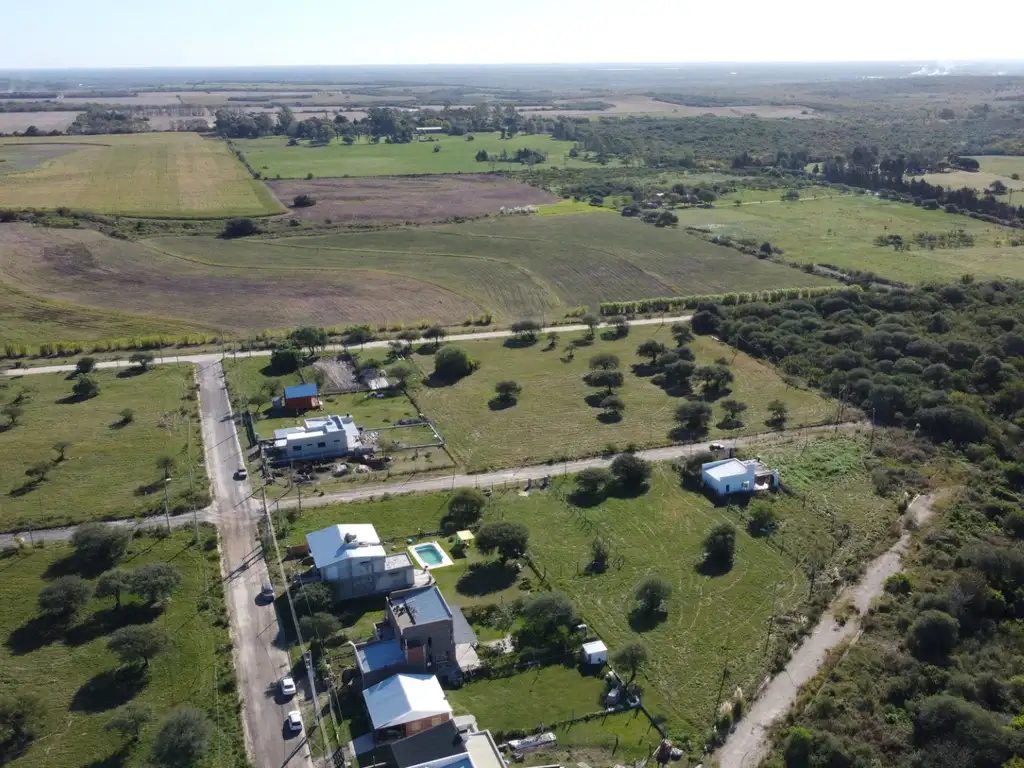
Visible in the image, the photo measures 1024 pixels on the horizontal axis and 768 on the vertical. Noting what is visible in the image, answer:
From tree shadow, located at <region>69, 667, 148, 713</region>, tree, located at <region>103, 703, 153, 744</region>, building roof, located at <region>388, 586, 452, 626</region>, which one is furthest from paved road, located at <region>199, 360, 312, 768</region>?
building roof, located at <region>388, 586, 452, 626</region>

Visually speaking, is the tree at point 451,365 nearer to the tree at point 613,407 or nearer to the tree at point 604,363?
the tree at point 604,363

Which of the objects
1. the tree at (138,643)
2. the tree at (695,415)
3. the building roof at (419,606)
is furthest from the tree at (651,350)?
the tree at (138,643)

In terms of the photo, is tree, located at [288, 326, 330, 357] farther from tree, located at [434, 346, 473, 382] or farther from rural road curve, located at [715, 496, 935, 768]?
rural road curve, located at [715, 496, 935, 768]

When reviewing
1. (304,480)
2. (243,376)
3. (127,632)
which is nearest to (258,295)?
(243,376)

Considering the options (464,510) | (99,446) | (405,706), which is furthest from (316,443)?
(405,706)

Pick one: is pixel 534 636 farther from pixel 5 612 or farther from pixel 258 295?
pixel 258 295

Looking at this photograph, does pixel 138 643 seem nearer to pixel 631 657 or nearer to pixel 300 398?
pixel 631 657
